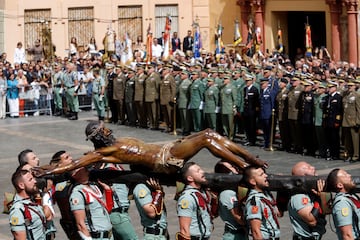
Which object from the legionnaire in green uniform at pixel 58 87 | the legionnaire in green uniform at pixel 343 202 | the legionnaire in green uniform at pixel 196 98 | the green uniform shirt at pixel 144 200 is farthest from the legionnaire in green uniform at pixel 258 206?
the legionnaire in green uniform at pixel 58 87

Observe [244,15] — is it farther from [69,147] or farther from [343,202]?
[343,202]

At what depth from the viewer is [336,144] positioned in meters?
22.8

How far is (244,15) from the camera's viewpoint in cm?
3716

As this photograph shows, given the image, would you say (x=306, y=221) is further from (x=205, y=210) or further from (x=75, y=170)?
(x=75, y=170)

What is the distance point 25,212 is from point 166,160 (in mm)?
1613

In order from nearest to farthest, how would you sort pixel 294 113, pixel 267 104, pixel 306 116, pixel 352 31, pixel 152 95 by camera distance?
pixel 306 116, pixel 294 113, pixel 267 104, pixel 152 95, pixel 352 31

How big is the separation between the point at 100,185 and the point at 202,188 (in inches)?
52.4

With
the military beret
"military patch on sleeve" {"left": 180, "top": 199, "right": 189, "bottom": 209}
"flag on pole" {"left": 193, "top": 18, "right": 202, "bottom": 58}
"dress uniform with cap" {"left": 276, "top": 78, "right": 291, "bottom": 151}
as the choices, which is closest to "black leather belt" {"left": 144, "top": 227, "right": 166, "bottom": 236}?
"military patch on sleeve" {"left": 180, "top": 199, "right": 189, "bottom": 209}

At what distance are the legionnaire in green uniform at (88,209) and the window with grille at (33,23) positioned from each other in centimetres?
2712

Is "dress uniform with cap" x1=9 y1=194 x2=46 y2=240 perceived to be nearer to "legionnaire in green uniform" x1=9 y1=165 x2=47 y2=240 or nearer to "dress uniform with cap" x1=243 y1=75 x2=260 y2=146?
"legionnaire in green uniform" x1=9 y1=165 x2=47 y2=240

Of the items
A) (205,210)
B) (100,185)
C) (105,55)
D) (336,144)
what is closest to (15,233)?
(100,185)

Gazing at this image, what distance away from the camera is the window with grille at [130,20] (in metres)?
38.8

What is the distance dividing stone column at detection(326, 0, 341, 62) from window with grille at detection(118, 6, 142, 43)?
7852 mm

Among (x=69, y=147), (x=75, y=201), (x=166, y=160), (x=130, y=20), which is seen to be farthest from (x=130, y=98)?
(x=166, y=160)
